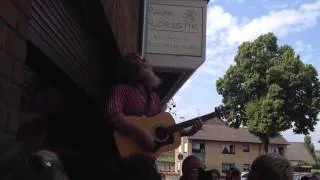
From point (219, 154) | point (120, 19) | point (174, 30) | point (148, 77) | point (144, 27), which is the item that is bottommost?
point (148, 77)

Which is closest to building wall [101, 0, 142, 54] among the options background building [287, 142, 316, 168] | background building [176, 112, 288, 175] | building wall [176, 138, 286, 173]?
background building [176, 112, 288, 175]

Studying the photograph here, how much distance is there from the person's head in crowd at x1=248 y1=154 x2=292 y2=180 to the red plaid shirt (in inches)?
27.2

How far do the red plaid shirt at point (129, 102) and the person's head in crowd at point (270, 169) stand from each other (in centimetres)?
69

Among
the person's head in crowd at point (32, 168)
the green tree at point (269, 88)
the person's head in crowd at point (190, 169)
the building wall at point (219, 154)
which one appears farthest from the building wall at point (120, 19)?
the building wall at point (219, 154)

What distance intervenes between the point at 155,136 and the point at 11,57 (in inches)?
52.0

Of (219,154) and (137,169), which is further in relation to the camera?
(219,154)

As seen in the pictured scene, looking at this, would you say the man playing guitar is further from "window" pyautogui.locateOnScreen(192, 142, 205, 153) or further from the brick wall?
"window" pyautogui.locateOnScreen(192, 142, 205, 153)

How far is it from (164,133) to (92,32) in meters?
1.60

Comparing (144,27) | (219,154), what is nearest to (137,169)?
(144,27)

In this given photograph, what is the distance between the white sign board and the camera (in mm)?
8883

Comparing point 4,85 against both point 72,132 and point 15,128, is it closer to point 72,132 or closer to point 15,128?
point 15,128

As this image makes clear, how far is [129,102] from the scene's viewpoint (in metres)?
3.16

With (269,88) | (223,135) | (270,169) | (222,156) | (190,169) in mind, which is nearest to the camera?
(270,169)

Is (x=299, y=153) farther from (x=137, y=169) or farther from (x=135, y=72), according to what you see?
(x=137, y=169)
